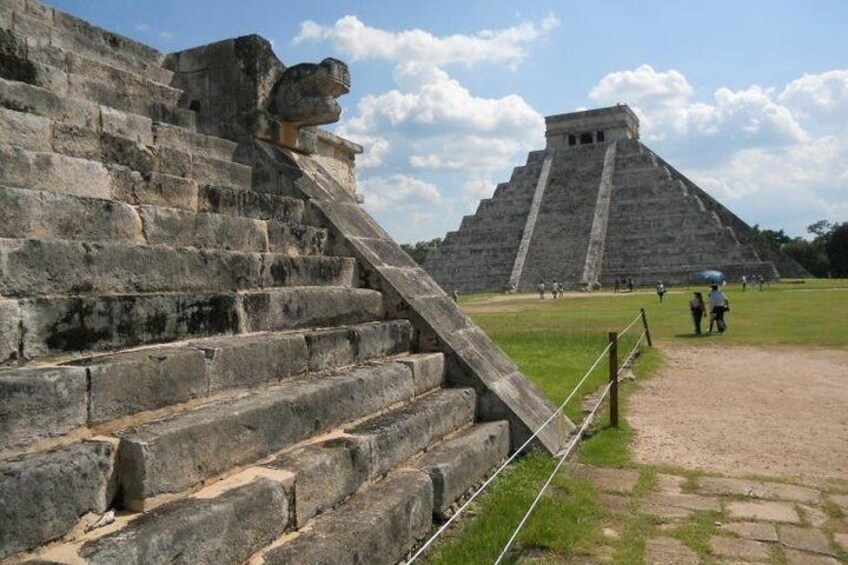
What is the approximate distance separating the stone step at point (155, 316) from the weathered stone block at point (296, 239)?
1.72 ft

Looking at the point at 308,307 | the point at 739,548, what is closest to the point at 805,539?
the point at 739,548

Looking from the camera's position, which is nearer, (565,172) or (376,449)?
(376,449)

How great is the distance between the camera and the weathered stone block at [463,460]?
404 centimetres

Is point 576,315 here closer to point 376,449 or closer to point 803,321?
point 803,321

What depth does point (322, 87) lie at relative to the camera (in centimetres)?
613

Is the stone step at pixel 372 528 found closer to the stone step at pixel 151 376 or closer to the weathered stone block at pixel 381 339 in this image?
the stone step at pixel 151 376

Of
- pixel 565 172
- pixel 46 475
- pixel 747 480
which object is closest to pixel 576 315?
pixel 747 480

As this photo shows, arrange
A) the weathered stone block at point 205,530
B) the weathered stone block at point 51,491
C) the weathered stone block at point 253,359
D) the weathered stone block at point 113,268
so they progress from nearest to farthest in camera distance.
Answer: the weathered stone block at point 51,491 → the weathered stone block at point 205,530 → the weathered stone block at point 113,268 → the weathered stone block at point 253,359

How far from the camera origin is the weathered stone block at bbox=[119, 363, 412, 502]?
104 inches

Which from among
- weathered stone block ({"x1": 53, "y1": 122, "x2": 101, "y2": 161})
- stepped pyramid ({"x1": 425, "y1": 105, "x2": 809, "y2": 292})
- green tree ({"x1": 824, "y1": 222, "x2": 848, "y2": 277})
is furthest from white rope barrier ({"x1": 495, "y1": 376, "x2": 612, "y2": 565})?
green tree ({"x1": 824, "y1": 222, "x2": 848, "y2": 277})

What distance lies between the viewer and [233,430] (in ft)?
10.2

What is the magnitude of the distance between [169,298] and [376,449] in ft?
4.55

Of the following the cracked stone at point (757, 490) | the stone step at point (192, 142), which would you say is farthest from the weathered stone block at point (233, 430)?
the cracked stone at point (757, 490)

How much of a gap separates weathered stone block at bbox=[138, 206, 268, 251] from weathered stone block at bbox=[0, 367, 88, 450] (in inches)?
56.3
